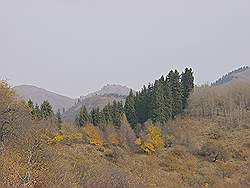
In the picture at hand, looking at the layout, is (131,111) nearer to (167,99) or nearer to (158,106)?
Result: (167,99)

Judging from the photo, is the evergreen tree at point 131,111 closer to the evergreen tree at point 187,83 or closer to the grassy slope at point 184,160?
the grassy slope at point 184,160

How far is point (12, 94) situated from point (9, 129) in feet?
8.93

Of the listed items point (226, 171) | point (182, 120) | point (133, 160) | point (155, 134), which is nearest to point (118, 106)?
point (182, 120)

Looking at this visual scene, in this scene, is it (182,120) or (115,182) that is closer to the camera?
(115,182)

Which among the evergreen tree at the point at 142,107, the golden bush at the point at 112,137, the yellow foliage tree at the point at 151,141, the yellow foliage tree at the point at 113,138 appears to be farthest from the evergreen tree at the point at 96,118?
the yellow foliage tree at the point at 151,141

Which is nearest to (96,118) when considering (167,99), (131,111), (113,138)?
(131,111)

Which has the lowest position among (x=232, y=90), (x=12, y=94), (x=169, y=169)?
(x=169, y=169)

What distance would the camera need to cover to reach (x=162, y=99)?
51594 millimetres

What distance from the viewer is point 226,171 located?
38.7 metres

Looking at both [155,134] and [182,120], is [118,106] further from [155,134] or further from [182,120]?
[155,134]

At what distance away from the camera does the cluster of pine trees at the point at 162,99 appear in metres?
51.3

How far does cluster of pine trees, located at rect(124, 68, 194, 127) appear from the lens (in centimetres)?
5128

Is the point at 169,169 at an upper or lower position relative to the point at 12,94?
lower

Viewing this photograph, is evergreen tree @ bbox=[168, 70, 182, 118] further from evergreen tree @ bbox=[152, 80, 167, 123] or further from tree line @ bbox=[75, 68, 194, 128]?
evergreen tree @ bbox=[152, 80, 167, 123]
